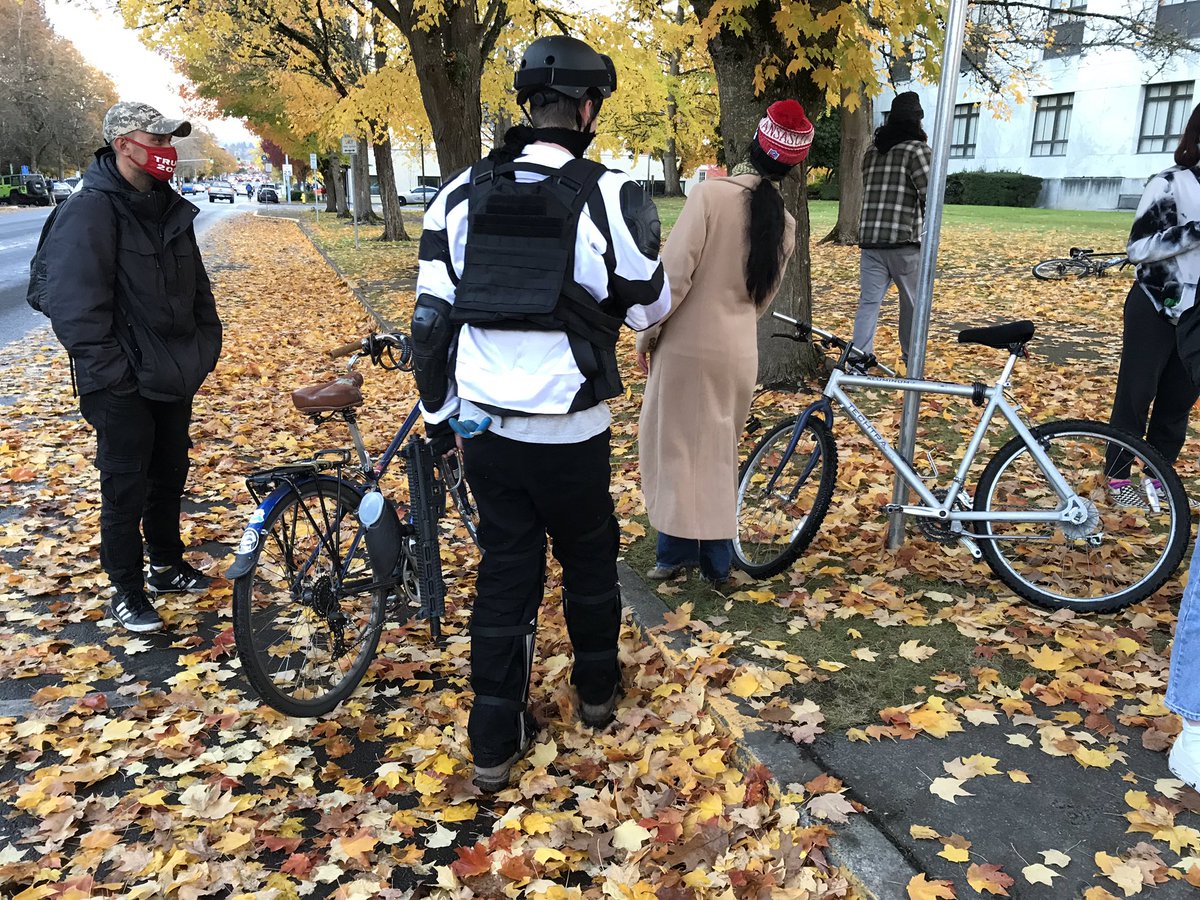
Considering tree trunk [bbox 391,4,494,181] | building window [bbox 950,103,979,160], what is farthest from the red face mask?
building window [bbox 950,103,979,160]

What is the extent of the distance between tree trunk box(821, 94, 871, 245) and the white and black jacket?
55.0ft

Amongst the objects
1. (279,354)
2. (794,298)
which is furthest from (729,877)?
(279,354)

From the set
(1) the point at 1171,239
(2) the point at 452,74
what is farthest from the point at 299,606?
(2) the point at 452,74

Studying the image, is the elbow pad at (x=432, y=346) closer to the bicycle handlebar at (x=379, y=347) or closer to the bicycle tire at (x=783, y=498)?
the bicycle handlebar at (x=379, y=347)

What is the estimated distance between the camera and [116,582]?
427 cm

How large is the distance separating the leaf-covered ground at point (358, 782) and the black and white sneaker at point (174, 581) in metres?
0.11

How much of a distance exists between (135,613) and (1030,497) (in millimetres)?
4220

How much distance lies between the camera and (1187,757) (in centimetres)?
291

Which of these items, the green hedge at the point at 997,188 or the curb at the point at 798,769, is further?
the green hedge at the point at 997,188

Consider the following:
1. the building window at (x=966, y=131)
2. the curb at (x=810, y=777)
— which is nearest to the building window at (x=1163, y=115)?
the building window at (x=966, y=131)

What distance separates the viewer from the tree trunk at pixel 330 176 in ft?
144

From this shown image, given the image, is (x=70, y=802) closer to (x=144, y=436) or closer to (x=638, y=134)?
(x=144, y=436)

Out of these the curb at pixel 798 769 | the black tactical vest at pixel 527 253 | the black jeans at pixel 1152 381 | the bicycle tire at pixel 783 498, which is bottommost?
the curb at pixel 798 769

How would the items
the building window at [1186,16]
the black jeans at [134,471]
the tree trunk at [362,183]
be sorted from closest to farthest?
the black jeans at [134,471], the tree trunk at [362,183], the building window at [1186,16]
